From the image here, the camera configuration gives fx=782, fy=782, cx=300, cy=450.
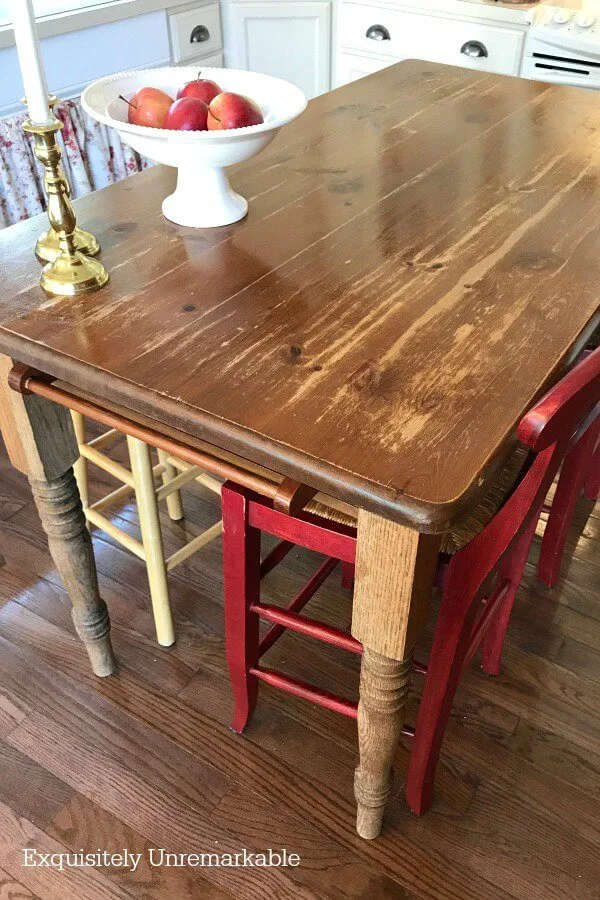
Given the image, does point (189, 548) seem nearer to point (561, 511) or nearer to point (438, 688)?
point (438, 688)

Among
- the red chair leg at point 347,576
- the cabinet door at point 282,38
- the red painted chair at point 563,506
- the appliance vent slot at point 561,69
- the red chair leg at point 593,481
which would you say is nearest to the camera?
the red painted chair at point 563,506

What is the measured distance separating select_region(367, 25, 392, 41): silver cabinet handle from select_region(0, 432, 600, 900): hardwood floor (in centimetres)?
227

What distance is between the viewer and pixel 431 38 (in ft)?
9.74

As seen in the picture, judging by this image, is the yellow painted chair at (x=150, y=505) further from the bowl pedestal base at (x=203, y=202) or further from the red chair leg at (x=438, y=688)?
the red chair leg at (x=438, y=688)

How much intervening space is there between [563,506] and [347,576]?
518 mm

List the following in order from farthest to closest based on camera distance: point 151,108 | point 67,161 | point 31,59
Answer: point 67,161
point 151,108
point 31,59

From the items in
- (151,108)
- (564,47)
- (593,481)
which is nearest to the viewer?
(151,108)

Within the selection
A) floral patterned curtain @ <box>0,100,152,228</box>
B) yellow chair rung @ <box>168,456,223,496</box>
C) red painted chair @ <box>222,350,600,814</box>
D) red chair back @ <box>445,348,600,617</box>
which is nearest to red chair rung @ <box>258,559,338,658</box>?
red painted chair @ <box>222,350,600,814</box>

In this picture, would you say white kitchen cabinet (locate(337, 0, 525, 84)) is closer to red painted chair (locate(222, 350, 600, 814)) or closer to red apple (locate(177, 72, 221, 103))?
red apple (locate(177, 72, 221, 103))

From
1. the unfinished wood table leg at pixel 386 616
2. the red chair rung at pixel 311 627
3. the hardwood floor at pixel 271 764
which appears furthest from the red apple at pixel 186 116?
the hardwood floor at pixel 271 764

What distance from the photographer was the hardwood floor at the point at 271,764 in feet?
4.52

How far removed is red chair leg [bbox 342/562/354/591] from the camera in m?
1.81

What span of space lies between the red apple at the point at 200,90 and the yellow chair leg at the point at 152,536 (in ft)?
1.95

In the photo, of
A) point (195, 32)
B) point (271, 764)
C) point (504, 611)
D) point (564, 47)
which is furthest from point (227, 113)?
point (195, 32)
